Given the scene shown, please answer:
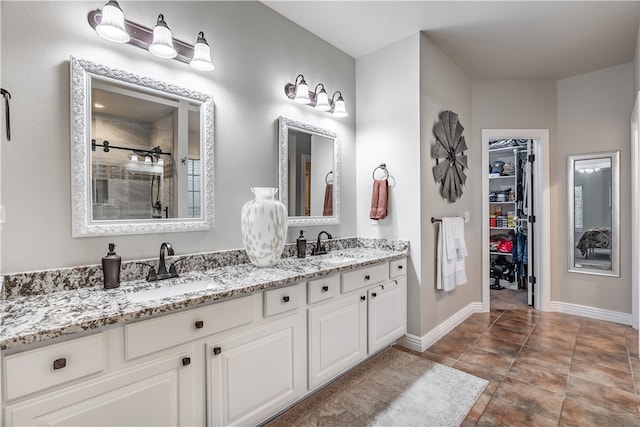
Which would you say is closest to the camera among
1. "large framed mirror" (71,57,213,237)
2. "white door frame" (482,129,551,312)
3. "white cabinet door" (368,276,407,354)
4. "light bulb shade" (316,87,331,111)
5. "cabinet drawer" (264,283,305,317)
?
"large framed mirror" (71,57,213,237)

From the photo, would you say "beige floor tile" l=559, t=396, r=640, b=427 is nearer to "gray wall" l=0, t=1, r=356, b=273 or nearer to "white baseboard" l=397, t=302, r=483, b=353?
"white baseboard" l=397, t=302, r=483, b=353

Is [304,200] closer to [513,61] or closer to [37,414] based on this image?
[37,414]

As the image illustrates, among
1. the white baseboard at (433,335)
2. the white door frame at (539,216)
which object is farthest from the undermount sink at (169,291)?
the white door frame at (539,216)

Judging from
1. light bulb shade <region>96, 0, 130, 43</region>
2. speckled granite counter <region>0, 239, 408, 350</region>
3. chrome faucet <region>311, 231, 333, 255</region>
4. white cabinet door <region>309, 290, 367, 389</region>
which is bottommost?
white cabinet door <region>309, 290, 367, 389</region>

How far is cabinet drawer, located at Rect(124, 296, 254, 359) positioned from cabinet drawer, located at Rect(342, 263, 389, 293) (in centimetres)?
78

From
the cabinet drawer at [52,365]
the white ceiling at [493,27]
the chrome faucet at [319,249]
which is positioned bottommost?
the cabinet drawer at [52,365]

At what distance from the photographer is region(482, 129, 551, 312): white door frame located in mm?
3820

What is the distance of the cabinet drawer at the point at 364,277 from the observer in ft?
7.17

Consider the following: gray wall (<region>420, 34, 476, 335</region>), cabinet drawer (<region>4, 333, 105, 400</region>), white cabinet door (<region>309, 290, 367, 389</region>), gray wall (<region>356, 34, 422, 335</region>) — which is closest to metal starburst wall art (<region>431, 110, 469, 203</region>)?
gray wall (<region>420, 34, 476, 335</region>)

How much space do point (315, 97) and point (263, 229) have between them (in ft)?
4.41

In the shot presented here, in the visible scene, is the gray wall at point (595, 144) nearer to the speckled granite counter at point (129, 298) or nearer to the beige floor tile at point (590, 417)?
the beige floor tile at point (590, 417)

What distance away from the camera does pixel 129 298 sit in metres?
1.41

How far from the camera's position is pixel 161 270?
5.73 ft

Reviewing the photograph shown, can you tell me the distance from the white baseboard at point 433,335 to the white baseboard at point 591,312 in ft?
3.90
